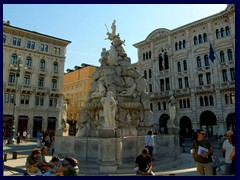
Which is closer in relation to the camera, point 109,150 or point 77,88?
point 109,150

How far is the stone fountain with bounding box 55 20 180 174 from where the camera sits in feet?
29.6

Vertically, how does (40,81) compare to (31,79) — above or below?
below

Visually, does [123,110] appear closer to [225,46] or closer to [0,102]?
[0,102]

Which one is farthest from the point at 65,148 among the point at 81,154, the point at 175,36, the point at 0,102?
the point at 175,36

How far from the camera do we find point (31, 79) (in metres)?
36.7

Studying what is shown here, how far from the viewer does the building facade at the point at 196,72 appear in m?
33.0

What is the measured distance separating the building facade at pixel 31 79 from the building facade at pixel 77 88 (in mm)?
10421

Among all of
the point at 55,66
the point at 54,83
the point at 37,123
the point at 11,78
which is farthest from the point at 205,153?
the point at 55,66

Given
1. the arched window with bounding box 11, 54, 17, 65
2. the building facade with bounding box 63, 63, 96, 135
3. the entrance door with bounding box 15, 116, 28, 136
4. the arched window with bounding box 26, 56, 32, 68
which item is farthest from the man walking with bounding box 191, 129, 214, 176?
the building facade with bounding box 63, 63, 96, 135

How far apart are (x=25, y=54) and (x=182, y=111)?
30.2 metres

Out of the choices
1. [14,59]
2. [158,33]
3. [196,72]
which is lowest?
[196,72]

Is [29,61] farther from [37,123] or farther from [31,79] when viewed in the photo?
[37,123]

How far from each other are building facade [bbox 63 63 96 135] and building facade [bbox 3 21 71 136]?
10.4m

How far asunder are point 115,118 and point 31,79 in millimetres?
29173
